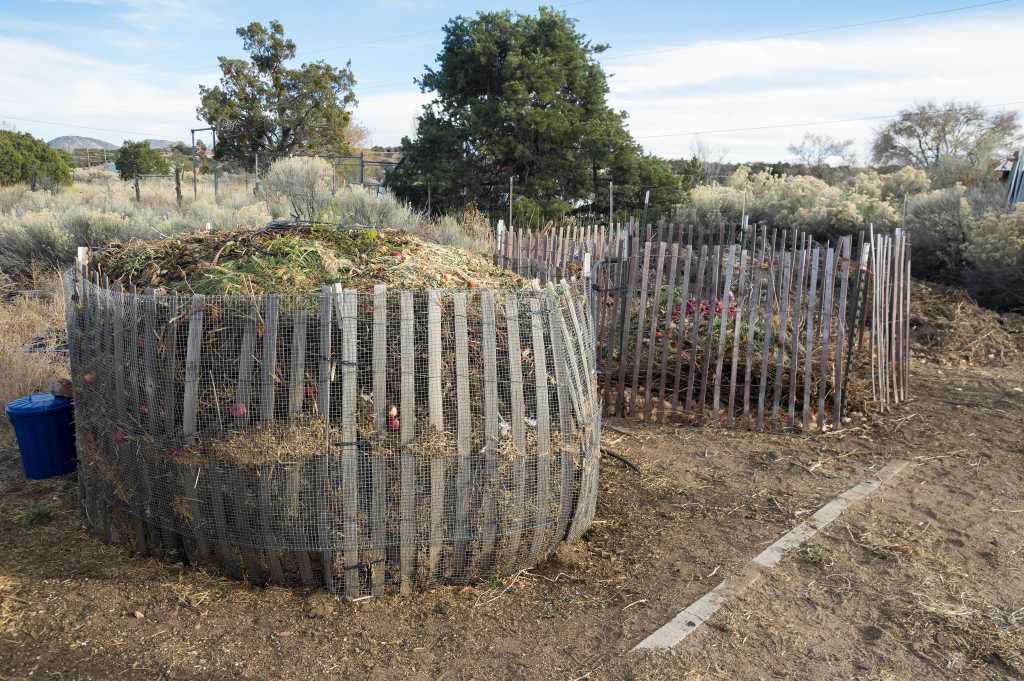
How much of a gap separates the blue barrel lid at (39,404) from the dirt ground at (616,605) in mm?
493

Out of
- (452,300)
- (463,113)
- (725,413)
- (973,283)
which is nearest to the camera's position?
(452,300)

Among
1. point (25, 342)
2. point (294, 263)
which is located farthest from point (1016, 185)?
point (25, 342)

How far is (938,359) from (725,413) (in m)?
3.98

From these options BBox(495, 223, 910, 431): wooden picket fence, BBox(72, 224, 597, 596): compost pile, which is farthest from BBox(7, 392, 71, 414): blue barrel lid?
BBox(495, 223, 910, 431): wooden picket fence

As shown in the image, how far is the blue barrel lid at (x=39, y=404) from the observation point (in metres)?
4.47

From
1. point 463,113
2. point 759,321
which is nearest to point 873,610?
point 759,321

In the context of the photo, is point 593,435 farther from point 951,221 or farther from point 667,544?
point 951,221

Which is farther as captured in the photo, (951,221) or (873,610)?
(951,221)

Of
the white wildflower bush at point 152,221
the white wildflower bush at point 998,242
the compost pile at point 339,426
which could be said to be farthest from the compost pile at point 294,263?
the white wildflower bush at point 998,242

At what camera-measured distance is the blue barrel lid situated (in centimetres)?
447

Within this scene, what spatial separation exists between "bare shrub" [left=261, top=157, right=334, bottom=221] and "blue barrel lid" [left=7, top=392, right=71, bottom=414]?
1125 cm

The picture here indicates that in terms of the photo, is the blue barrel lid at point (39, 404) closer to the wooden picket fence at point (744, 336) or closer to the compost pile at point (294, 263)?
the compost pile at point (294, 263)

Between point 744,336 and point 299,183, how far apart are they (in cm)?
1396

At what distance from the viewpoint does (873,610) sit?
3.37m
